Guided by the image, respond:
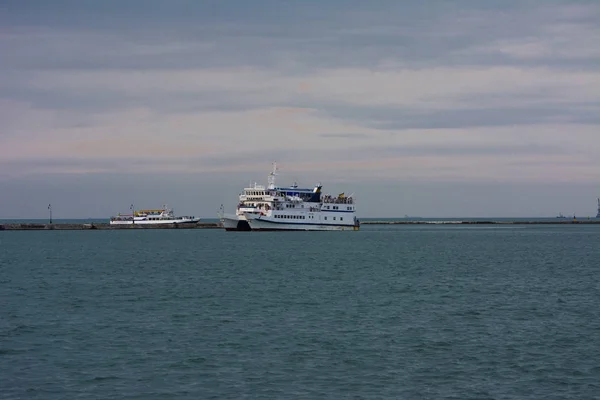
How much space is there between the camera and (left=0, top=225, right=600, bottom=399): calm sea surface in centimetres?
2222

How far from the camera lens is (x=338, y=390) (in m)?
21.7

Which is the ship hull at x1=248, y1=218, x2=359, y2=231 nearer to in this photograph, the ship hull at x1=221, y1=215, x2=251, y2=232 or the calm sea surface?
the ship hull at x1=221, y1=215, x2=251, y2=232

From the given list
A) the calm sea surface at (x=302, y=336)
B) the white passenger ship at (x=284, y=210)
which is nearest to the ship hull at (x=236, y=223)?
the white passenger ship at (x=284, y=210)

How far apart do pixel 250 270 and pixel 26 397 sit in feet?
143

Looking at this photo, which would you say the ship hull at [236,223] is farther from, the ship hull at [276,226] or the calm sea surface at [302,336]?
the calm sea surface at [302,336]

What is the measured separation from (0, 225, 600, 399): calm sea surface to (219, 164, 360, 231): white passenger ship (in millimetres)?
94585

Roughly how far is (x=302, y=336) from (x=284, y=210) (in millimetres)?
125181

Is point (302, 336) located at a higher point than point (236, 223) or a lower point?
lower

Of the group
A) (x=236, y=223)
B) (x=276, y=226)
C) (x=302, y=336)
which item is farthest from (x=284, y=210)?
(x=302, y=336)

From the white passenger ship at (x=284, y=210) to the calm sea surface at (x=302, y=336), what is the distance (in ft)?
310

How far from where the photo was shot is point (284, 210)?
6107 inches

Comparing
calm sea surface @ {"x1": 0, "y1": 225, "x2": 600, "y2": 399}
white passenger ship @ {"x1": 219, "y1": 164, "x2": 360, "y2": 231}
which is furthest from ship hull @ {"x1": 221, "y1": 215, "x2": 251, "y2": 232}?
calm sea surface @ {"x1": 0, "y1": 225, "x2": 600, "y2": 399}

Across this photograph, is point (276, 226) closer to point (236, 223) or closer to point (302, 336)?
point (236, 223)

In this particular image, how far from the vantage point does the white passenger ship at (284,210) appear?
153m
